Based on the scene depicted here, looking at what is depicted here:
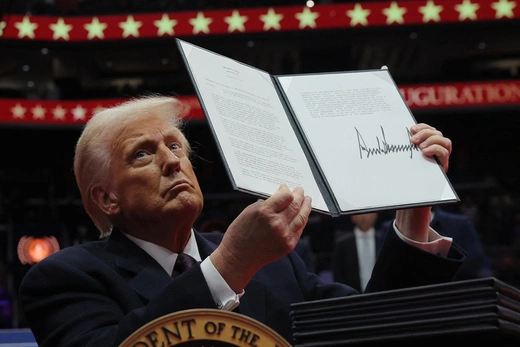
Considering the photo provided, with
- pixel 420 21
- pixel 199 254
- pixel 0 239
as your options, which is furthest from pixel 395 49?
pixel 199 254

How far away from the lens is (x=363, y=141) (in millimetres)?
1470

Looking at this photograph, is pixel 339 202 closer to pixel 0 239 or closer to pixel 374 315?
pixel 374 315

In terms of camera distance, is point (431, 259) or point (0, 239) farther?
point (0, 239)

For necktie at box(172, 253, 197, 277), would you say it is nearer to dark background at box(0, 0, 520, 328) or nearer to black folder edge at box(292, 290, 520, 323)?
black folder edge at box(292, 290, 520, 323)

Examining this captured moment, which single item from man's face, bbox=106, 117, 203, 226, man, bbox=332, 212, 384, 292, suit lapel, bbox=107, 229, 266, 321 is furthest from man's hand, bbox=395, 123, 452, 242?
man, bbox=332, 212, 384, 292

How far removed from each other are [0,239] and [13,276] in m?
1.12

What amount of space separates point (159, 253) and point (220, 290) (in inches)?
16.1

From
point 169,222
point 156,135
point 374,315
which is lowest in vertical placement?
point 374,315

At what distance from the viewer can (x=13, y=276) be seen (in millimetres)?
9516

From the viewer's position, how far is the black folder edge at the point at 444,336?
36.3 inches

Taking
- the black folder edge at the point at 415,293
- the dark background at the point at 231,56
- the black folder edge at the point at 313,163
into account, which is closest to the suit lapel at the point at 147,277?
the black folder edge at the point at 313,163

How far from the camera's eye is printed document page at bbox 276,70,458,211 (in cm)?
140

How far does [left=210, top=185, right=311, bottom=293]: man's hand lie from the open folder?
1.2 inches

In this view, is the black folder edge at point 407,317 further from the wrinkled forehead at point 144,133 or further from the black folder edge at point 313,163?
the wrinkled forehead at point 144,133
